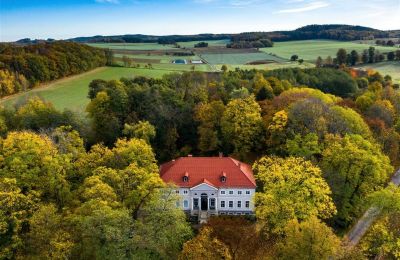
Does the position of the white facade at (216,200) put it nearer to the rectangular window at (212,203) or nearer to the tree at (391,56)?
the rectangular window at (212,203)

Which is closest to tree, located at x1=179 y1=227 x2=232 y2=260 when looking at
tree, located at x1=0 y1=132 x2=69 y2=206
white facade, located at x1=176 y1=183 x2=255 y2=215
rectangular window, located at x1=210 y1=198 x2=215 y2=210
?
white facade, located at x1=176 y1=183 x2=255 y2=215

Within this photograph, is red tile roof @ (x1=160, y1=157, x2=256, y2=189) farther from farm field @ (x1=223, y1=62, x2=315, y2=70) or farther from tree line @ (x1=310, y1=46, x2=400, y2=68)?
tree line @ (x1=310, y1=46, x2=400, y2=68)

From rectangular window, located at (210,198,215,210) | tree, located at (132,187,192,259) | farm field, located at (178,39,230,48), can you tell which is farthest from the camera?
farm field, located at (178,39,230,48)

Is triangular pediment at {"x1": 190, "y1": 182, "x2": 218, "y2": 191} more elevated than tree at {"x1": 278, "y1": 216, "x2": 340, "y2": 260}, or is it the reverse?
tree at {"x1": 278, "y1": 216, "x2": 340, "y2": 260}

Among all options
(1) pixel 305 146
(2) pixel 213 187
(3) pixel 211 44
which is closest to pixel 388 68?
(3) pixel 211 44

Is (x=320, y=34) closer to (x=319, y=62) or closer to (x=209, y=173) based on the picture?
(x=319, y=62)
